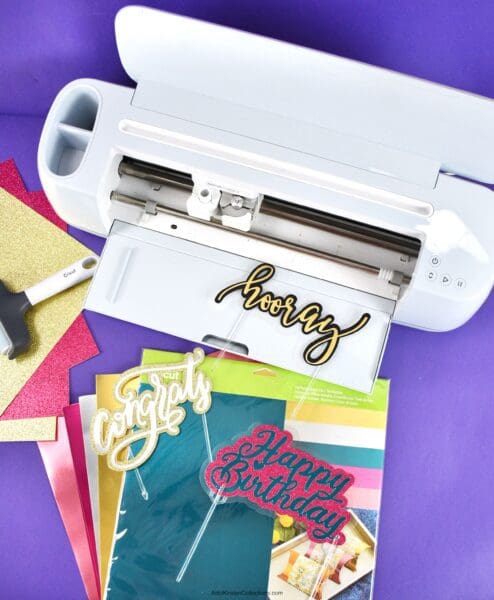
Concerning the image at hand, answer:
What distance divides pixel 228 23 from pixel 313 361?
1.24ft

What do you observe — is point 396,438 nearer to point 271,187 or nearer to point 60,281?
point 271,187

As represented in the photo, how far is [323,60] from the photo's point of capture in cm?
60

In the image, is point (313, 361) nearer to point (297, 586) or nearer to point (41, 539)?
point (297, 586)

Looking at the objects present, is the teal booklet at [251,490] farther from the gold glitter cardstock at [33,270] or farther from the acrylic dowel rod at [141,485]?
the gold glitter cardstock at [33,270]

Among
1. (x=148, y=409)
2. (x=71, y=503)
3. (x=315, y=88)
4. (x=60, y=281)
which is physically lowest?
(x=71, y=503)

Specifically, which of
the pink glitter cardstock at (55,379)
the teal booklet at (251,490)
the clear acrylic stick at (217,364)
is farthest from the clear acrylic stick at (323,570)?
the pink glitter cardstock at (55,379)

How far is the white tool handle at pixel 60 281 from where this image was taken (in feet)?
2.51

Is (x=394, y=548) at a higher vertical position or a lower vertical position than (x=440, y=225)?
lower

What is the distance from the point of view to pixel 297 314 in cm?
70

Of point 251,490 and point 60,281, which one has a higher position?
point 60,281

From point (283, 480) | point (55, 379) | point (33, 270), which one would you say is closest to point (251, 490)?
point (283, 480)

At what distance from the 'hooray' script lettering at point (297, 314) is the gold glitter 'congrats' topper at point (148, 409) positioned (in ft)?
0.33

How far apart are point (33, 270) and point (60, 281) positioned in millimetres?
50

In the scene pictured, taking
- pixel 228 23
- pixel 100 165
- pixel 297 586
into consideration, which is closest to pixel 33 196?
pixel 100 165
